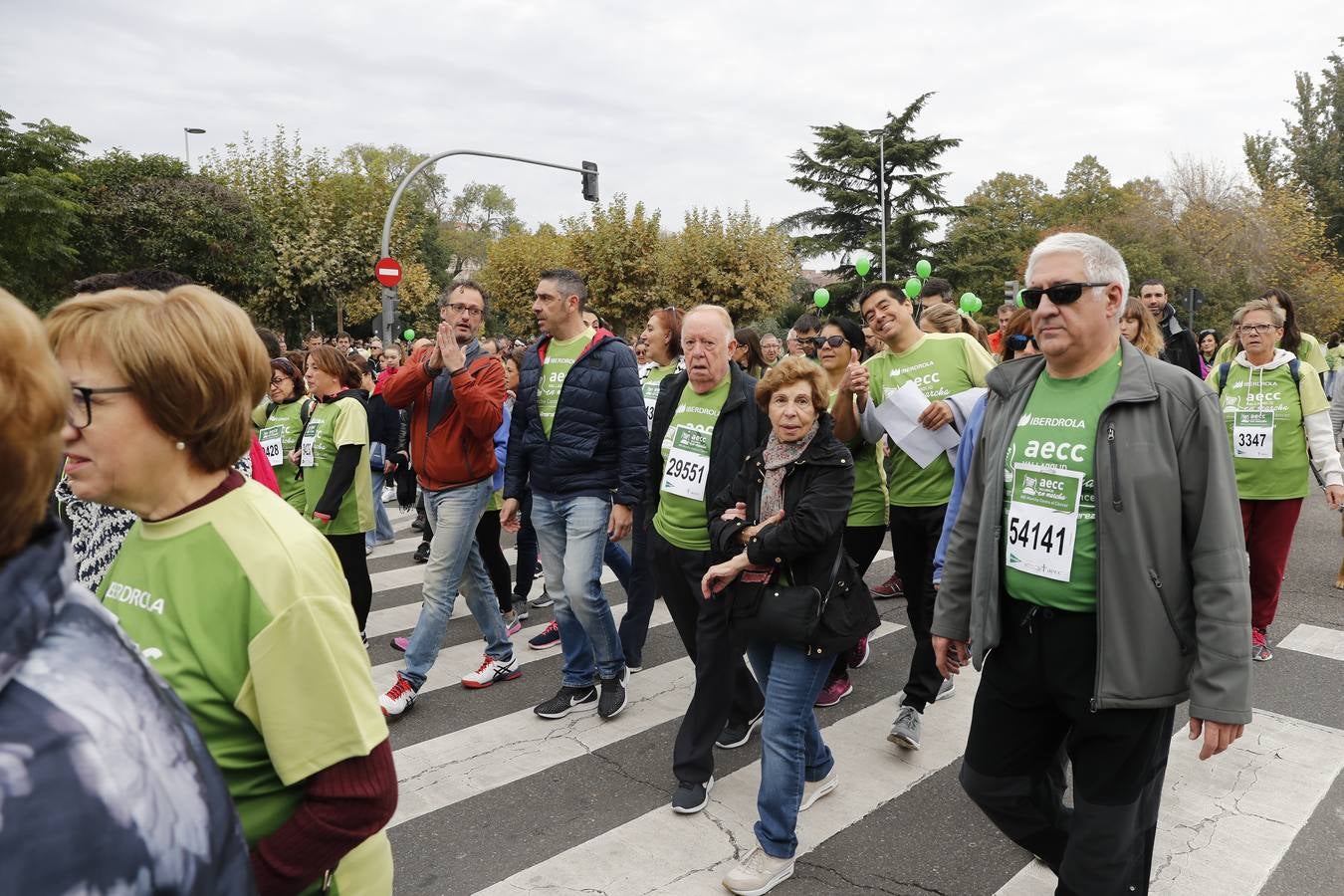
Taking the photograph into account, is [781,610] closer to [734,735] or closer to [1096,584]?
[1096,584]

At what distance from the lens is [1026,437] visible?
8.88ft

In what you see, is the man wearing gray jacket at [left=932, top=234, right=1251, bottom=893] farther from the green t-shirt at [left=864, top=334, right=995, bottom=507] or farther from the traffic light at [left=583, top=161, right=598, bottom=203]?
the traffic light at [left=583, top=161, right=598, bottom=203]

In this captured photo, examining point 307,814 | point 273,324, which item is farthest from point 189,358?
point 273,324

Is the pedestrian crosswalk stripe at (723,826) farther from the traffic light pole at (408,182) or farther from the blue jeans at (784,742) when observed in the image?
the traffic light pole at (408,182)

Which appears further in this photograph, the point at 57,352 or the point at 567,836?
the point at 567,836

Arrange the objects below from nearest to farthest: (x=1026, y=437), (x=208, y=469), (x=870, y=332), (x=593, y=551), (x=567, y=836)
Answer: (x=208, y=469) → (x=1026, y=437) → (x=567, y=836) → (x=593, y=551) → (x=870, y=332)

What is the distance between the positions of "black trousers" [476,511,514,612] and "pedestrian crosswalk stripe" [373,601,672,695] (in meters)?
0.27

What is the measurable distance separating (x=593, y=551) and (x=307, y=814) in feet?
11.1

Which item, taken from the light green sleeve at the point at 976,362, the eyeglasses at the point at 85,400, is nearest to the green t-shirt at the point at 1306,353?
the light green sleeve at the point at 976,362

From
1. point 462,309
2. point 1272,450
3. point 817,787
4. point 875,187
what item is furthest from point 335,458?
point 875,187

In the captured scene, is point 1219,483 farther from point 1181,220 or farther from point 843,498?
point 1181,220

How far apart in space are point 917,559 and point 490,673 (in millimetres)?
2505

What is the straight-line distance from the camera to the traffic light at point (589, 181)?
68.5ft

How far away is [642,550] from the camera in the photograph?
5660 millimetres
